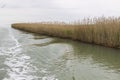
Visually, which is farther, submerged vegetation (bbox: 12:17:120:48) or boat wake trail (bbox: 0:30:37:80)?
submerged vegetation (bbox: 12:17:120:48)

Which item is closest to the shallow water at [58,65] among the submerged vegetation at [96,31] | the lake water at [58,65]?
the lake water at [58,65]

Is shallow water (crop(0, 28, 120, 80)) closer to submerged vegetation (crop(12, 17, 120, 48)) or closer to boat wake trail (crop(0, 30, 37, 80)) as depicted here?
boat wake trail (crop(0, 30, 37, 80))

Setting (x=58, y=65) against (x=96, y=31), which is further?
(x=96, y=31)

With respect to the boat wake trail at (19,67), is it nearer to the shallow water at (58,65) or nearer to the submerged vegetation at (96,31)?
the shallow water at (58,65)

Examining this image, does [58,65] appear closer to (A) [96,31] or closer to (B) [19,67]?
(B) [19,67]

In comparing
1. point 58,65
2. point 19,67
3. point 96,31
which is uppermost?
point 96,31

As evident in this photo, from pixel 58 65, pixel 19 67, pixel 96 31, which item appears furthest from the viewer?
pixel 96 31

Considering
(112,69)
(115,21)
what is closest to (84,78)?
(112,69)

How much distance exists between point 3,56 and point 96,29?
7421 mm

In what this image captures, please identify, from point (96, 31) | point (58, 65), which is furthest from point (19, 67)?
point (96, 31)

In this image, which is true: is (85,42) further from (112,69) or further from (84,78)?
(84,78)

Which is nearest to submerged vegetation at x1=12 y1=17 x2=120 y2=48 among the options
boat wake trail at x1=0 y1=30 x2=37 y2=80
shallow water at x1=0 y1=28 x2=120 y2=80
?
shallow water at x1=0 y1=28 x2=120 y2=80

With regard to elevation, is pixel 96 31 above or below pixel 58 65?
above

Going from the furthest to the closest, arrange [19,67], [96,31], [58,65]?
[96,31] < [58,65] < [19,67]
